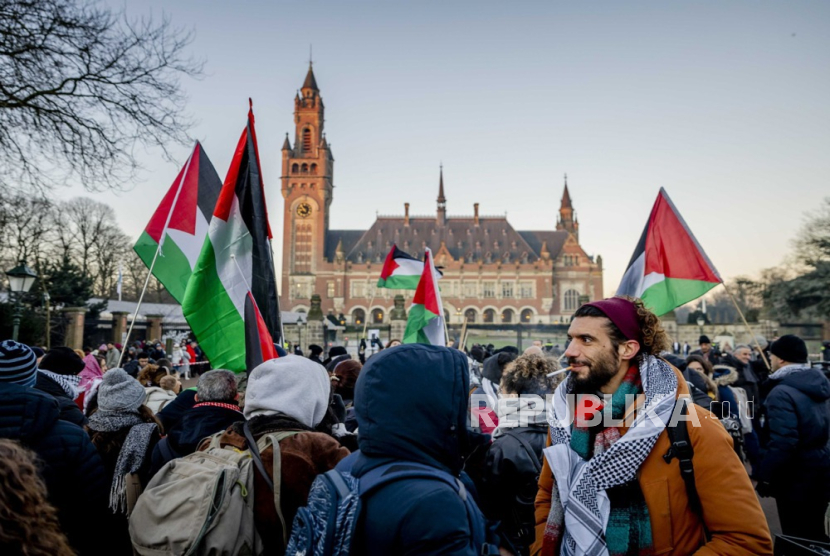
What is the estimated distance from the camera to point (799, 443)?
429 centimetres

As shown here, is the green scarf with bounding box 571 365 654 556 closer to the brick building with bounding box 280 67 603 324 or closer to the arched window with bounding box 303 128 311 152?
the brick building with bounding box 280 67 603 324

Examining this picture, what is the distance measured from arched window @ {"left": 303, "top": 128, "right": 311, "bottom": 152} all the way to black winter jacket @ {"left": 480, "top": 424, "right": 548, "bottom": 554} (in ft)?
218

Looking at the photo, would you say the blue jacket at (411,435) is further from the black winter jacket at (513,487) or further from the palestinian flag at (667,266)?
the palestinian flag at (667,266)

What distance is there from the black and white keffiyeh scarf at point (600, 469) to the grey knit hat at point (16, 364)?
265 centimetres

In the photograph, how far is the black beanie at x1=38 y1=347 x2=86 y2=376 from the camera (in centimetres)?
510

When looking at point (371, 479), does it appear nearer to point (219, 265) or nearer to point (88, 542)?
point (88, 542)

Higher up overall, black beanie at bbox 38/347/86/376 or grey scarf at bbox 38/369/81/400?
black beanie at bbox 38/347/86/376

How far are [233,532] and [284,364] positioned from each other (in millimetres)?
788

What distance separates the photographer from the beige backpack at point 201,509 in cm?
228

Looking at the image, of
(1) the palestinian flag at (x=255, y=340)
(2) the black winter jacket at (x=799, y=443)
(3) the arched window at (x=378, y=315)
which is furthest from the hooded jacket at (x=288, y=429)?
(3) the arched window at (x=378, y=315)

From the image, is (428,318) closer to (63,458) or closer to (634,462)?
(63,458)

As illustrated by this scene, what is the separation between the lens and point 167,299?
59312mm

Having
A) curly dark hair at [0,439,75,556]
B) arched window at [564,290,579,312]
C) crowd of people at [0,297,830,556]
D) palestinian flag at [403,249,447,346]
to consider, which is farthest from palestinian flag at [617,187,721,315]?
arched window at [564,290,579,312]

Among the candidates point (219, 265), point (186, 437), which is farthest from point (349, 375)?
point (186, 437)
